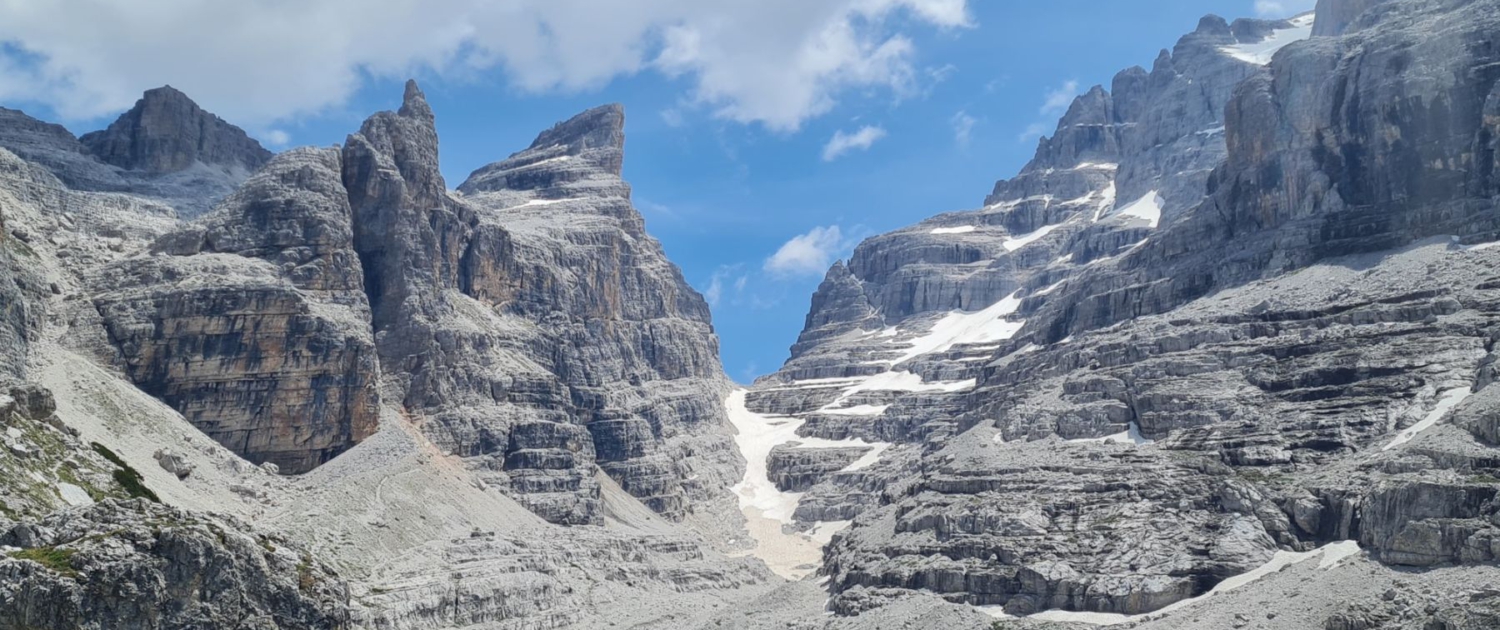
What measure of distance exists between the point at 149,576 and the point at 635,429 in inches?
5343

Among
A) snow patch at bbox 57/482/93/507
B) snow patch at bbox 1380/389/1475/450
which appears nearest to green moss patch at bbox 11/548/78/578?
snow patch at bbox 57/482/93/507

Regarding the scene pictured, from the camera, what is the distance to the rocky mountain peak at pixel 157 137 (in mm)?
183875

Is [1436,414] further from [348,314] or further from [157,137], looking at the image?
[157,137]

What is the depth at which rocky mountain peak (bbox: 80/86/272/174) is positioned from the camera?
7239 inches

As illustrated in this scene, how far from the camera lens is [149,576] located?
212 ft

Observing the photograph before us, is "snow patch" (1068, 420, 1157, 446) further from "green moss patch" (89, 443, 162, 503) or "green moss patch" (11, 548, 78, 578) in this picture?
"green moss patch" (11, 548, 78, 578)

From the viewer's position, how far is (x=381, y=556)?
12706 centimetres

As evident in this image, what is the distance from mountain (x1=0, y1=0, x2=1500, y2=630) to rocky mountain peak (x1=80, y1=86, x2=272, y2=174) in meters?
0.43

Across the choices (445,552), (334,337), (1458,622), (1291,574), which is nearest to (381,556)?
(445,552)

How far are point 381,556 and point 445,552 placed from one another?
7287 mm

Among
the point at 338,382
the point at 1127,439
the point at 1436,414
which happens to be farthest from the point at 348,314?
the point at 1436,414

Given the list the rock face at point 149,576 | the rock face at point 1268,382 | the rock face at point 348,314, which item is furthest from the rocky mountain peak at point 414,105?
the rock face at point 149,576

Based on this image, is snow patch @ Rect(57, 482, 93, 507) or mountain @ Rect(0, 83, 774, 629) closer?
snow patch @ Rect(57, 482, 93, 507)

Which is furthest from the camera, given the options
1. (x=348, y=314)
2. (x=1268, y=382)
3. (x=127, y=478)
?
(x=348, y=314)
